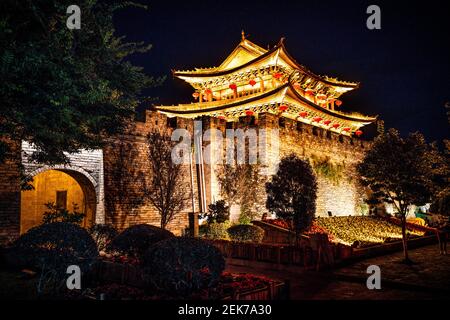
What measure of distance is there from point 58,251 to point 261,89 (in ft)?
62.0

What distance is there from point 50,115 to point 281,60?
1790 cm

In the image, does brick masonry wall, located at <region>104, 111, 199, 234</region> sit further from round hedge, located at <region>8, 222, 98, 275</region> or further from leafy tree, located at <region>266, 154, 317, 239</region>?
round hedge, located at <region>8, 222, 98, 275</region>

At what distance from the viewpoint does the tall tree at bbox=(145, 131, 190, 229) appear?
13.0 m

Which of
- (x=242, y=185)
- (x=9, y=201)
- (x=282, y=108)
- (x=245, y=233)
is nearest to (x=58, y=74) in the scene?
(x=9, y=201)

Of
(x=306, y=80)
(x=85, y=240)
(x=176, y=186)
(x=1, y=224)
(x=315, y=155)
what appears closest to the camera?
(x=85, y=240)

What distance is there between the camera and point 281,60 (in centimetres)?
2167

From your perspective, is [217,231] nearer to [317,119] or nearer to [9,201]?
[9,201]

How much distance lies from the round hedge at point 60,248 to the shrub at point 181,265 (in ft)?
3.68

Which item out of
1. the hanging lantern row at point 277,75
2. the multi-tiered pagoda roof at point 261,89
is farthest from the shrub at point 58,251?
the hanging lantern row at point 277,75

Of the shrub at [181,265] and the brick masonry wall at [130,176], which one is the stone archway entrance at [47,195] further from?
the shrub at [181,265]

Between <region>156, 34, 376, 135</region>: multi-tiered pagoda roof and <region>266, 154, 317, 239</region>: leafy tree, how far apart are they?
27.2 ft
